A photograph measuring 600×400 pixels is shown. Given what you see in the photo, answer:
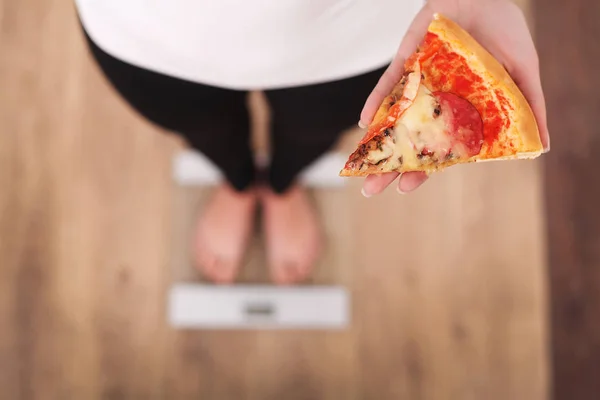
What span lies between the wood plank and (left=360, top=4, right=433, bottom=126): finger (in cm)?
74

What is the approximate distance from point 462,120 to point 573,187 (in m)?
0.73

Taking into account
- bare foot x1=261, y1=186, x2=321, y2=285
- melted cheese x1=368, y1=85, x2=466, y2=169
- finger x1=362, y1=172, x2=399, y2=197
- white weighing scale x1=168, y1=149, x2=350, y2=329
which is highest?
melted cheese x1=368, y1=85, x2=466, y2=169

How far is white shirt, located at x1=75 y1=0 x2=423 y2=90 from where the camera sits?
41 centimetres

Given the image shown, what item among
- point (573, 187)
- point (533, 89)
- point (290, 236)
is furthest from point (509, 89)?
point (573, 187)

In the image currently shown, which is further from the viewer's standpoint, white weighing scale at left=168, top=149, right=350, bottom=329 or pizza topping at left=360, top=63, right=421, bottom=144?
white weighing scale at left=168, top=149, right=350, bottom=329

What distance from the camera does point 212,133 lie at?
675mm

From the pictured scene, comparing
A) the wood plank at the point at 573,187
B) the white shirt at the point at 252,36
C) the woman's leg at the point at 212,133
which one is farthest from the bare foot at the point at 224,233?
the wood plank at the point at 573,187

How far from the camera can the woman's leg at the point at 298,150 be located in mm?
537

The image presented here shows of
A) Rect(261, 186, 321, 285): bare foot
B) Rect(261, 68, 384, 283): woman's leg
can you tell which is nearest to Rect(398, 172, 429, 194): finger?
Rect(261, 68, 384, 283): woman's leg

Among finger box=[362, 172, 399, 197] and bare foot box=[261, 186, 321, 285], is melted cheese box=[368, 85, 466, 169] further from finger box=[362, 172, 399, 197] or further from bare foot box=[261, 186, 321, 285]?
bare foot box=[261, 186, 321, 285]

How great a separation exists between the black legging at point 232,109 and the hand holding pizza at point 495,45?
9cm

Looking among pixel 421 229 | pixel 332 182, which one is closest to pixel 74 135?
pixel 332 182

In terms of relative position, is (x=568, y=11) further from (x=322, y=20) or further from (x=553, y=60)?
(x=322, y=20)

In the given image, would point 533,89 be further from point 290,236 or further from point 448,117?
point 290,236
